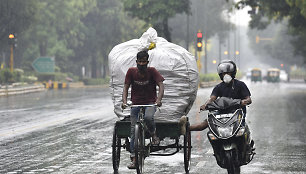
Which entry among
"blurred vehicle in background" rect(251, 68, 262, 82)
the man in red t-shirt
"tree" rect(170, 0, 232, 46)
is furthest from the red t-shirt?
"blurred vehicle in background" rect(251, 68, 262, 82)

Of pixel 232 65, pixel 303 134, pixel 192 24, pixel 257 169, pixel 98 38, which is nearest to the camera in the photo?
pixel 232 65

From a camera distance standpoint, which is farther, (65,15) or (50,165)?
(65,15)

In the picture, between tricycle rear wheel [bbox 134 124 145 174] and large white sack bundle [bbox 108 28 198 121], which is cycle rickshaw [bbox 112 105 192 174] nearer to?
tricycle rear wheel [bbox 134 124 145 174]

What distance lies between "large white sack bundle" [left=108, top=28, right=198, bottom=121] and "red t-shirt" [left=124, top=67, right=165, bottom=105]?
961 mm

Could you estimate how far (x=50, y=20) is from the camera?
6662 centimetres

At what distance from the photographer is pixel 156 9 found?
54969mm

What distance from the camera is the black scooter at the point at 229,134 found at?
7770 mm

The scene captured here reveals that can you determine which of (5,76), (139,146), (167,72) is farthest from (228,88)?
(5,76)

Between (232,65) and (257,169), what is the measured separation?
7.23ft

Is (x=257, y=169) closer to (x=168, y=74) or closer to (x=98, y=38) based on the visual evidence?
(x=168, y=74)

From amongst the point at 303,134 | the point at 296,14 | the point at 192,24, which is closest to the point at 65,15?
the point at 192,24

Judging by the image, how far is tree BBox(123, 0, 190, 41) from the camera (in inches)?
2167

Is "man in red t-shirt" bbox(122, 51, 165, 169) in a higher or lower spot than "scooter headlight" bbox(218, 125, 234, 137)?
higher

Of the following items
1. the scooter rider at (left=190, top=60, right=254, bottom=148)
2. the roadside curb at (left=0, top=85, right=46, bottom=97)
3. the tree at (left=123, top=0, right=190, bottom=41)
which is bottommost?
the roadside curb at (left=0, top=85, right=46, bottom=97)
